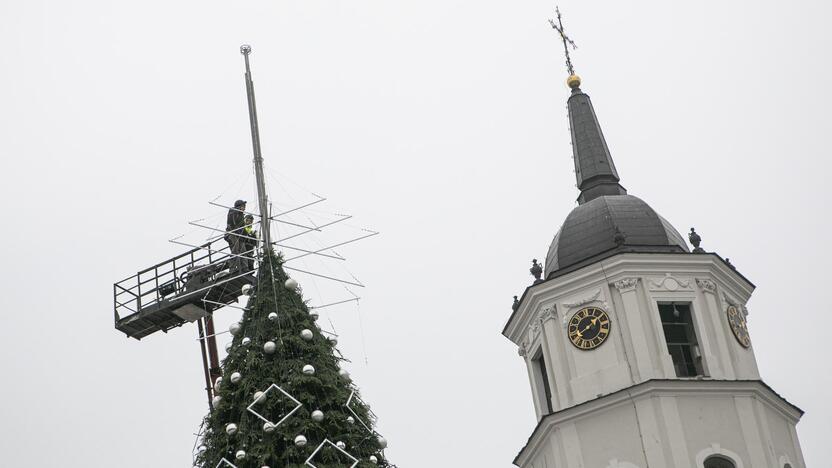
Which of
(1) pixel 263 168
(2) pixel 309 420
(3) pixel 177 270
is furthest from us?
(3) pixel 177 270

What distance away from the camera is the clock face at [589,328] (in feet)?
122

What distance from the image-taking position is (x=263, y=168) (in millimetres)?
26672

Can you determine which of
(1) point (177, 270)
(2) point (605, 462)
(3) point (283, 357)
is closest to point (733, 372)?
(2) point (605, 462)

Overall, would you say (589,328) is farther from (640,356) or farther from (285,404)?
(285,404)

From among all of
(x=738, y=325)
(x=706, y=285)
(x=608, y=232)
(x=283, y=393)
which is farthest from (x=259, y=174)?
(x=738, y=325)

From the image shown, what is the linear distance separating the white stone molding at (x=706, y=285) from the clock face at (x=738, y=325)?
0.79 m

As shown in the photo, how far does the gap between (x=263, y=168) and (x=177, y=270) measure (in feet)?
27.7

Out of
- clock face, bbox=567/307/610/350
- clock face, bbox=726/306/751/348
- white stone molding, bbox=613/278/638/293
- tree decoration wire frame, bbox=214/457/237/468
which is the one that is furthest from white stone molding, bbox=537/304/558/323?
tree decoration wire frame, bbox=214/457/237/468

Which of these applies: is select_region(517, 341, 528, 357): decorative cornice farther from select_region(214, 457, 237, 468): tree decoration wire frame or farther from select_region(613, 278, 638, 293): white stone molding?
select_region(214, 457, 237, 468): tree decoration wire frame

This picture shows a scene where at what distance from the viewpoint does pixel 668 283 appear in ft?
124

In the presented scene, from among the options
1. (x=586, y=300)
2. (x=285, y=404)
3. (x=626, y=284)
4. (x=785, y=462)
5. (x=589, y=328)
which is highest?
(x=626, y=284)

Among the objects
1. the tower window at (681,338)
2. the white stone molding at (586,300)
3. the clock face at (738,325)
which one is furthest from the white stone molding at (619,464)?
the clock face at (738,325)

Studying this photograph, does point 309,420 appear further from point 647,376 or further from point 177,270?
point 647,376

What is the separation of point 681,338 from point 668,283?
152 cm
